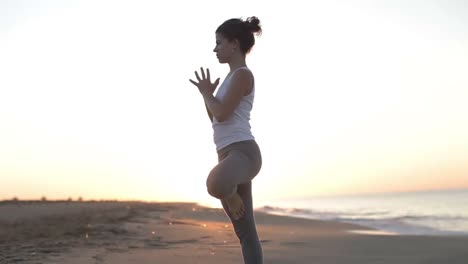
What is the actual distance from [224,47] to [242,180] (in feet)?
2.91

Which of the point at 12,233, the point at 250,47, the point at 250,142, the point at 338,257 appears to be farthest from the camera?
the point at 12,233

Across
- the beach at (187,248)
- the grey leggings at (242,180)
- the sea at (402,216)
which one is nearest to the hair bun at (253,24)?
the grey leggings at (242,180)

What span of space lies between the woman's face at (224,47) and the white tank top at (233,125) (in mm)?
166

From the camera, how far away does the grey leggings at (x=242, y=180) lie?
115 inches

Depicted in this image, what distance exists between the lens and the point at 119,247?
6.49m

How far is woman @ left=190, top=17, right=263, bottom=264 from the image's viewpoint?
3020 mm

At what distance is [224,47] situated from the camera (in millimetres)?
3344

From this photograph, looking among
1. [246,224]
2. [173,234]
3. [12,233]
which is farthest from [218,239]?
[246,224]

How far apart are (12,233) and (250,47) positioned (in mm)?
5918

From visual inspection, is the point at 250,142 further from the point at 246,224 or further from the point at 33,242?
the point at 33,242

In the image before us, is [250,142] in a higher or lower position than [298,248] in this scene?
higher

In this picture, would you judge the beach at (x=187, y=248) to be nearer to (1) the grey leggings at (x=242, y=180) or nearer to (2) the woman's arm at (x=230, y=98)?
(1) the grey leggings at (x=242, y=180)

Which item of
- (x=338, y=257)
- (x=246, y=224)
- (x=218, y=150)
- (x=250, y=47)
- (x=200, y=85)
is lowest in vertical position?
(x=338, y=257)

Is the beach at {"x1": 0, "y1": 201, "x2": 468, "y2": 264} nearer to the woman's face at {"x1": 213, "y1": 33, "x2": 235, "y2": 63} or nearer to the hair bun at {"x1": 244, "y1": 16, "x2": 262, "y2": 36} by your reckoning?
the woman's face at {"x1": 213, "y1": 33, "x2": 235, "y2": 63}
